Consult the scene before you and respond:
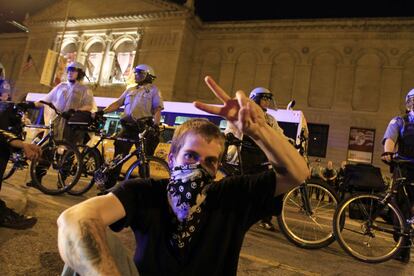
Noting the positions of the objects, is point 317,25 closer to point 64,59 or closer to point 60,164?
point 64,59

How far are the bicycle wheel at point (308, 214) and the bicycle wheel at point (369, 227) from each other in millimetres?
213

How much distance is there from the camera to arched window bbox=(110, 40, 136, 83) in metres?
32.2

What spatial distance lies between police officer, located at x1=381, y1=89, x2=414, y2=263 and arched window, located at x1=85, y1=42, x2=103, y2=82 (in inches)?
1266

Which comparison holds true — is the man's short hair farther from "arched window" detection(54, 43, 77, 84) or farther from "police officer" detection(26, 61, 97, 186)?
"arched window" detection(54, 43, 77, 84)

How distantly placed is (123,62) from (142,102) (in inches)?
1138

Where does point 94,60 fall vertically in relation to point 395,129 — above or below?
above

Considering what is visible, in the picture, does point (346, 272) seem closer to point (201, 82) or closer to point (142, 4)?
point (201, 82)

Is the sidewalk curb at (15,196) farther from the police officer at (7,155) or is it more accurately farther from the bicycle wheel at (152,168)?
the bicycle wheel at (152,168)

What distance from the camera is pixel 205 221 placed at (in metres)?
1.60

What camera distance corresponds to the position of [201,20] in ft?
105

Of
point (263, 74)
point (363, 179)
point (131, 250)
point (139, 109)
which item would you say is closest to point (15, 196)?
point (139, 109)

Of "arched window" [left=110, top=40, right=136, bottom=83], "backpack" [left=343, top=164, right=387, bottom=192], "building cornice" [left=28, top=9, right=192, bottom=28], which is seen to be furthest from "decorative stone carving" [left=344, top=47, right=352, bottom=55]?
"backpack" [left=343, top=164, right=387, bottom=192]

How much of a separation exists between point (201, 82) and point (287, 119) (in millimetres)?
18937

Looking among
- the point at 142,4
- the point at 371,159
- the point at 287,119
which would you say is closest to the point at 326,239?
the point at 287,119
